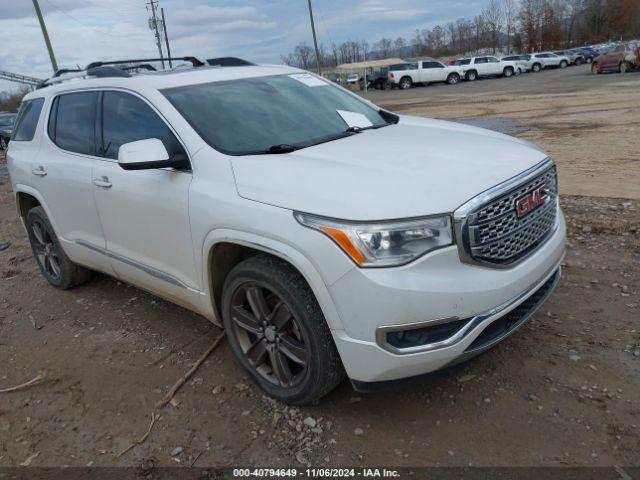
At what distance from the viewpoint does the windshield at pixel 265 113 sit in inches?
125

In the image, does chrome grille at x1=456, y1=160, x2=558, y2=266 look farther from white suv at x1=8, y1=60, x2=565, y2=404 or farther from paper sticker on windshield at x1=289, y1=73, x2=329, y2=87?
paper sticker on windshield at x1=289, y1=73, x2=329, y2=87

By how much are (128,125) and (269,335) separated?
5.77 ft

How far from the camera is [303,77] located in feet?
13.7

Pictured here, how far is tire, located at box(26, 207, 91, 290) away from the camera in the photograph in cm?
479

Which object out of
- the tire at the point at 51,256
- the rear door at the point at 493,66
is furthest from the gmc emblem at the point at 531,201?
the rear door at the point at 493,66

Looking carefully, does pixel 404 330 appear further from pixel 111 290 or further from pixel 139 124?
pixel 111 290

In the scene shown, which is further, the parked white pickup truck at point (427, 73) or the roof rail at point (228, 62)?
the parked white pickup truck at point (427, 73)

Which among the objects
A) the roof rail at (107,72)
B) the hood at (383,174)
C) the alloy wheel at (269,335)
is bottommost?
the alloy wheel at (269,335)

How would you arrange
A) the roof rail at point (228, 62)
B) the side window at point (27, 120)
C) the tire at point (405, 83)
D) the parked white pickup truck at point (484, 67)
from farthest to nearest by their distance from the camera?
the parked white pickup truck at point (484, 67)
the tire at point (405, 83)
the side window at point (27, 120)
the roof rail at point (228, 62)

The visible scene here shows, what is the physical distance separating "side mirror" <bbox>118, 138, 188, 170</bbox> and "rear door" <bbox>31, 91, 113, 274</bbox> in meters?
1.00

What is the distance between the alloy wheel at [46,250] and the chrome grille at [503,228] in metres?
3.86

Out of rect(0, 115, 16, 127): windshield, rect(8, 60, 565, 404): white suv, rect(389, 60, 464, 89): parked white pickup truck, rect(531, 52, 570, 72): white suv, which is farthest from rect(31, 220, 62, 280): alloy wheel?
rect(531, 52, 570, 72): white suv

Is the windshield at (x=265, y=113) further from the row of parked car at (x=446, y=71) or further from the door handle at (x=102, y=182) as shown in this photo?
the row of parked car at (x=446, y=71)

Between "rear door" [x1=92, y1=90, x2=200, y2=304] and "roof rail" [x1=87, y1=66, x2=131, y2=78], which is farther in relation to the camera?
"roof rail" [x1=87, y1=66, x2=131, y2=78]
